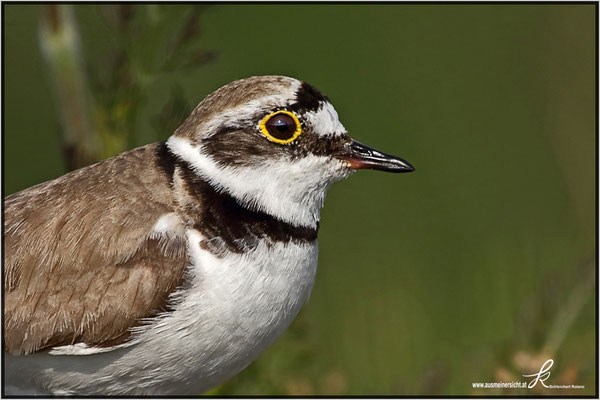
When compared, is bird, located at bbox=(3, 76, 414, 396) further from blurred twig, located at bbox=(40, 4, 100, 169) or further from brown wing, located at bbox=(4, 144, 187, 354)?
blurred twig, located at bbox=(40, 4, 100, 169)

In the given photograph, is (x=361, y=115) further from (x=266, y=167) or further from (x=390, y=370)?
(x=266, y=167)

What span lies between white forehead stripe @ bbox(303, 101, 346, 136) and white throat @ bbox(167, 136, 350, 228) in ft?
0.44

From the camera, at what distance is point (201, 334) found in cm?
452

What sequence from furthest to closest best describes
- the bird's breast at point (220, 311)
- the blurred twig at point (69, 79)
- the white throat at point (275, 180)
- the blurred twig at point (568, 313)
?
the blurred twig at point (69, 79) → the blurred twig at point (568, 313) → the white throat at point (275, 180) → the bird's breast at point (220, 311)

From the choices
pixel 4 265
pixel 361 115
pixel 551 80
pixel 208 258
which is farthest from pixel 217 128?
pixel 361 115

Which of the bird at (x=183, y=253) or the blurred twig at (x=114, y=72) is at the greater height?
the blurred twig at (x=114, y=72)

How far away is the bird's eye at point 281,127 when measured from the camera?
4.68 m

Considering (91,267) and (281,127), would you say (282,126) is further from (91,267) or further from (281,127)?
(91,267)

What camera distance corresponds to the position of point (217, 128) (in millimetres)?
4707

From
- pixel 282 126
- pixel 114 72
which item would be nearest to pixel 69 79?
pixel 114 72

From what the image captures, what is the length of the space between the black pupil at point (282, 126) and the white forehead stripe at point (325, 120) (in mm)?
77

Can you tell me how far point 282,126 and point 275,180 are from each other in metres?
0.26
